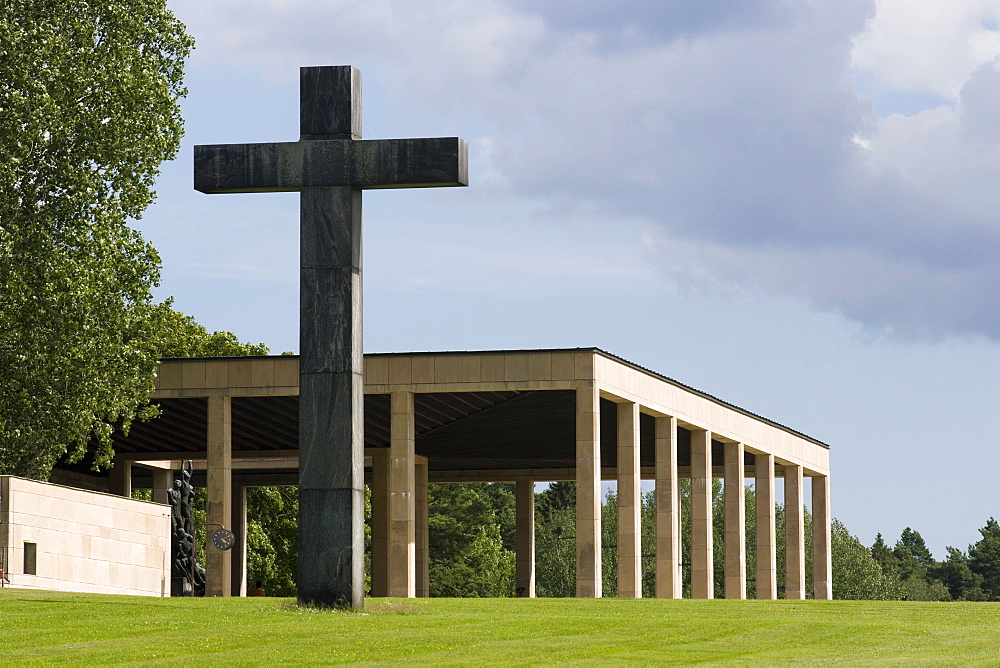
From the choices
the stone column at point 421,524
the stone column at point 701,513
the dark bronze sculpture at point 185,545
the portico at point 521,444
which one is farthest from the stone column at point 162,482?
the stone column at point 701,513

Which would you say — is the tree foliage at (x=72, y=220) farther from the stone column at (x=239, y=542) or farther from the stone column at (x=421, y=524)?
the stone column at (x=239, y=542)

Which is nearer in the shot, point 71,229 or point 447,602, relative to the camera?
point 447,602

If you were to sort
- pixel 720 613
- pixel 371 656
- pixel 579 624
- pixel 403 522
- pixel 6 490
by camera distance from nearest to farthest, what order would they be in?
pixel 371 656, pixel 579 624, pixel 720 613, pixel 6 490, pixel 403 522

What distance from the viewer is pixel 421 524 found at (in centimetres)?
6241

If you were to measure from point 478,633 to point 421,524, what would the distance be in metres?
38.1

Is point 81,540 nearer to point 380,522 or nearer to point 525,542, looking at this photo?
point 380,522

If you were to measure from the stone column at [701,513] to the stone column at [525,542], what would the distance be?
13.2m

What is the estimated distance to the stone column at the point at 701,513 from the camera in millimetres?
53719

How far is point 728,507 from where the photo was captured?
5653 cm

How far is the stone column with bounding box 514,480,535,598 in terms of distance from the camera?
6712 cm

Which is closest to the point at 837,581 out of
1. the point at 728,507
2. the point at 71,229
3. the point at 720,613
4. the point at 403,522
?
the point at 728,507

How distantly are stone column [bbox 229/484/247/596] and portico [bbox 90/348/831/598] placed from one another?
0.11 m

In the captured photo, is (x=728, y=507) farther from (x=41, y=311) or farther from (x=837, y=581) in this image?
(x=837, y=581)

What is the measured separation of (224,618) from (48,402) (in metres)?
18.3
